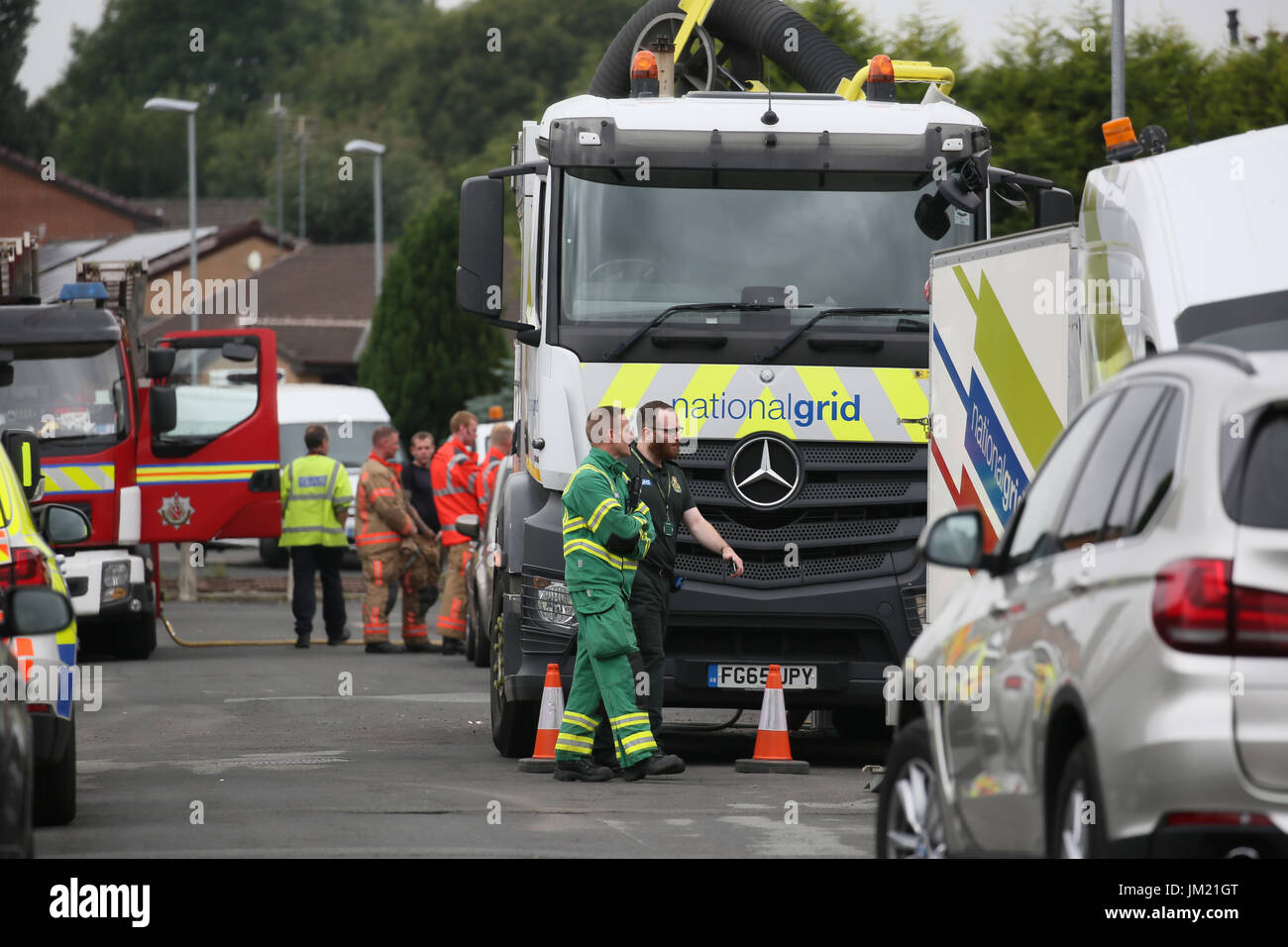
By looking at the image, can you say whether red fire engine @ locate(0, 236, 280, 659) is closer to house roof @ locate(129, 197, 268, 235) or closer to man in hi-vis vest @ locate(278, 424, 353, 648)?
man in hi-vis vest @ locate(278, 424, 353, 648)

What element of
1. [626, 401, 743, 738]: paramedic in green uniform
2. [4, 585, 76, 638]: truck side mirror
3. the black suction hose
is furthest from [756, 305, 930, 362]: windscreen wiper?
[4, 585, 76, 638]: truck side mirror

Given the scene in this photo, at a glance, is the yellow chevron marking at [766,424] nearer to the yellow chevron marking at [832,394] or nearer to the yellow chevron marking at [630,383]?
the yellow chevron marking at [832,394]

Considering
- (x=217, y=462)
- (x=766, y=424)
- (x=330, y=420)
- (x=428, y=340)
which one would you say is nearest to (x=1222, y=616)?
(x=766, y=424)

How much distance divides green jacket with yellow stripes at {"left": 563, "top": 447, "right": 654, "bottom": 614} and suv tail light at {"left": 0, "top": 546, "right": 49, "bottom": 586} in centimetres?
269

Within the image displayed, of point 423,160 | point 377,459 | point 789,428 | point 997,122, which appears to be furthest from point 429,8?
point 789,428

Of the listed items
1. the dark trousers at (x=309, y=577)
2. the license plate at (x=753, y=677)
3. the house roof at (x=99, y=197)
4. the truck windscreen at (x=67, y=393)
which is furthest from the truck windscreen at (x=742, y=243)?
the house roof at (x=99, y=197)

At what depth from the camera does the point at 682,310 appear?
11.9 meters

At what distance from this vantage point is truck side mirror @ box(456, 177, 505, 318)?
11992 millimetres

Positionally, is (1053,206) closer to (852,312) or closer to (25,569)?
(852,312)

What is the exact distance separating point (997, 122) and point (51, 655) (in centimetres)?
2157

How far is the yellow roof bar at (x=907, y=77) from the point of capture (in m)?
13.1

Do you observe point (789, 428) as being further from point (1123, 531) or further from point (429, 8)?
point (429, 8)

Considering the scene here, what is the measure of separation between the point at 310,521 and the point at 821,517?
10.3 metres
